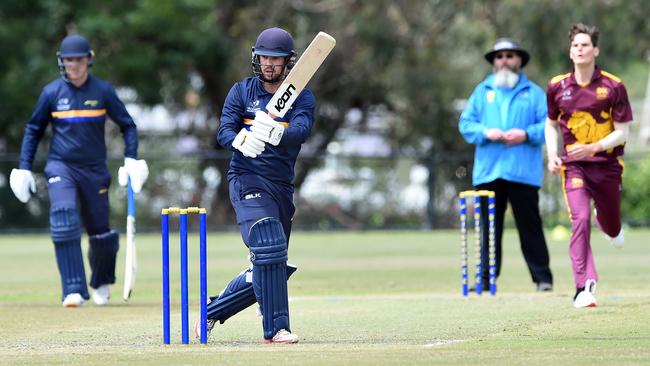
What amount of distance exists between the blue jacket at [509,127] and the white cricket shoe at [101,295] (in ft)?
11.6

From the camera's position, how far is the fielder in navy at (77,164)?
12203 mm

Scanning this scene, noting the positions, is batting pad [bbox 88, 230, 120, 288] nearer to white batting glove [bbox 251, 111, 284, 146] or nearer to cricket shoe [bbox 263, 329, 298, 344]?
cricket shoe [bbox 263, 329, 298, 344]

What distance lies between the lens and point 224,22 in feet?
112

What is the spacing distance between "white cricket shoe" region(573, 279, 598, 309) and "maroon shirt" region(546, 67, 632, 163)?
3.33ft

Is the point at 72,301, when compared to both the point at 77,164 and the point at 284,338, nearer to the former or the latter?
the point at 77,164

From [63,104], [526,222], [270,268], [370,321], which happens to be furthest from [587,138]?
[63,104]

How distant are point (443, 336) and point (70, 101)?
15.8ft

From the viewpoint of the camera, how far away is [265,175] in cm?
862

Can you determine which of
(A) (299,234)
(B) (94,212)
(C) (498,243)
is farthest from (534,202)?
(A) (299,234)

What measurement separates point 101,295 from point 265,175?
4374 millimetres

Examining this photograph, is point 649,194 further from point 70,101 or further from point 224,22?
point 70,101

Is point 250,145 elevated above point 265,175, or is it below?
above

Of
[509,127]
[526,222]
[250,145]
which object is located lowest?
[526,222]

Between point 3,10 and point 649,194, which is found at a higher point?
point 3,10
